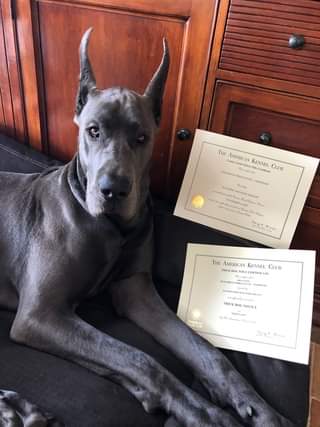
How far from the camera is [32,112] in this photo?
5.33 ft

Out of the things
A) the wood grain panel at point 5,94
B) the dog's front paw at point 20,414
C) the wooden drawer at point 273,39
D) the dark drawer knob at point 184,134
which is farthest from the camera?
the wood grain panel at point 5,94

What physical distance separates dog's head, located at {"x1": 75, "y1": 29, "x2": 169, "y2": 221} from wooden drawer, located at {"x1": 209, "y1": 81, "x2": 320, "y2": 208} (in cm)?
23

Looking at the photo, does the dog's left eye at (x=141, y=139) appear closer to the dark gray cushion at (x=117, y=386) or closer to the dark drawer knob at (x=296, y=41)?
the dark gray cushion at (x=117, y=386)

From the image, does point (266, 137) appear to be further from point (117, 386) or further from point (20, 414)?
point (20, 414)

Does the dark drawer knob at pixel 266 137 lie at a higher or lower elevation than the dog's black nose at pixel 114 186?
higher

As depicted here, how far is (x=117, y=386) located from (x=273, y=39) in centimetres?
104

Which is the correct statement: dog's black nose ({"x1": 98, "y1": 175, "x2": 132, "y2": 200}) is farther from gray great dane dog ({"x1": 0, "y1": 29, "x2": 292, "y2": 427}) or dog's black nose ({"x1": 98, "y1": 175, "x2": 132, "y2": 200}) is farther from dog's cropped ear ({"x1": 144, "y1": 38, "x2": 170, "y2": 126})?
dog's cropped ear ({"x1": 144, "y1": 38, "x2": 170, "y2": 126})

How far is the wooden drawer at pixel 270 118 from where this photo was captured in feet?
4.11

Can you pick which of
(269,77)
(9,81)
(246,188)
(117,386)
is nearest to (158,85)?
(269,77)

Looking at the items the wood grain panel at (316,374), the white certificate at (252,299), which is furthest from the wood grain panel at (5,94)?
the wood grain panel at (316,374)

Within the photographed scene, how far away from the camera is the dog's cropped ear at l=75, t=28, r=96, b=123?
117cm

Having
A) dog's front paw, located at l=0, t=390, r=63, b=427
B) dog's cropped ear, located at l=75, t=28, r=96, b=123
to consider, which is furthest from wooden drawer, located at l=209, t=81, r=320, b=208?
dog's front paw, located at l=0, t=390, r=63, b=427

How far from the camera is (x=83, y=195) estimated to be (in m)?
1.21

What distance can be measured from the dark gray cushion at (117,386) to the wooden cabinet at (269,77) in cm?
36
